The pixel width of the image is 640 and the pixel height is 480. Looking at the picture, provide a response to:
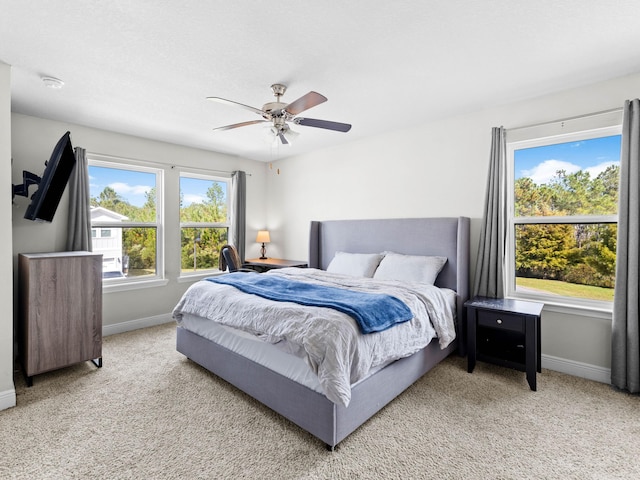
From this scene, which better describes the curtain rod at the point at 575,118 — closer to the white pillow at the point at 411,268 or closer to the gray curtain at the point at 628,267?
the gray curtain at the point at 628,267

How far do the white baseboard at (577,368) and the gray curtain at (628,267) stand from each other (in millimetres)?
110

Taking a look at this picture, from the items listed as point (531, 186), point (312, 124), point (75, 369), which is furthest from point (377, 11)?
point (75, 369)

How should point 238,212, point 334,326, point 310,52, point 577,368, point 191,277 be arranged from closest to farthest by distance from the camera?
point 334,326 → point 310,52 → point 577,368 → point 191,277 → point 238,212

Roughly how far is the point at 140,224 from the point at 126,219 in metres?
0.18

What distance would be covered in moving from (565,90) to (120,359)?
16.8 ft

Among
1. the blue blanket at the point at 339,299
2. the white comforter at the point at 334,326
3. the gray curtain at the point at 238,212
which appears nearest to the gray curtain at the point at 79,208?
the white comforter at the point at 334,326

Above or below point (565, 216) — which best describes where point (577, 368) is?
below

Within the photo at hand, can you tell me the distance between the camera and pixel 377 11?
1870mm

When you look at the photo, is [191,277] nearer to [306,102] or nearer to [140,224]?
[140,224]

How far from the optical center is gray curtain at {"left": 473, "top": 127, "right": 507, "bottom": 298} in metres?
3.21

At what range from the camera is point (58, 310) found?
2.87 metres

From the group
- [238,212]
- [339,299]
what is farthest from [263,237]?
[339,299]

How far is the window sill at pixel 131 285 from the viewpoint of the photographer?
4.02m

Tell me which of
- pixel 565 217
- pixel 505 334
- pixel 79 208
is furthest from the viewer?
pixel 79 208
